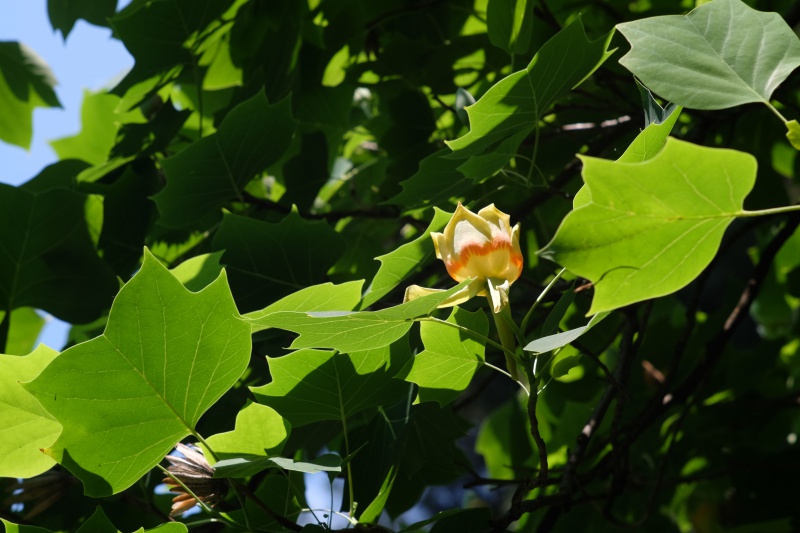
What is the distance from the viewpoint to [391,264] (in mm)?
947

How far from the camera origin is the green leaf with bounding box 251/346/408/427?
37.9 inches

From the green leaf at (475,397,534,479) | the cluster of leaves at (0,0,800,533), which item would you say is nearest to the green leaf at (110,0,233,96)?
the cluster of leaves at (0,0,800,533)

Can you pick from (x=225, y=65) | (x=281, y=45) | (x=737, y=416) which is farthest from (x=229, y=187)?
(x=737, y=416)

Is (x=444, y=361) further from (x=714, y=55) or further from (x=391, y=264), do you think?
(x=714, y=55)

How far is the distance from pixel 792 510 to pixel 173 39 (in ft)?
5.66

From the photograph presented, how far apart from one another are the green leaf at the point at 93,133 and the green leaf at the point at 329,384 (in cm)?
115

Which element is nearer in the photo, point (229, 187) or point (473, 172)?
point (473, 172)

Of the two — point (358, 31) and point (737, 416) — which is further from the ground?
point (358, 31)

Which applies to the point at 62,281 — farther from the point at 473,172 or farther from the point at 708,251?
the point at 708,251

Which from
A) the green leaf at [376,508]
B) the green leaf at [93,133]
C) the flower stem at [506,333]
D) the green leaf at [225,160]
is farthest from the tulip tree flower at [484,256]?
the green leaf at [93,133]

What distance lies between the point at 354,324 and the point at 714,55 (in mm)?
450

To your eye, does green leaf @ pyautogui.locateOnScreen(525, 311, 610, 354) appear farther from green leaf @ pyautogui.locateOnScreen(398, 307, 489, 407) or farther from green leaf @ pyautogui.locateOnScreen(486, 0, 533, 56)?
green leaf @ pyautogui.locateOnScreen(486, 0, 533, 56)

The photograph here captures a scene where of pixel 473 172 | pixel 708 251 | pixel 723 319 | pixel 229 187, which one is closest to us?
pixel 708 251

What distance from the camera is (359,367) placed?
3.23 feet
